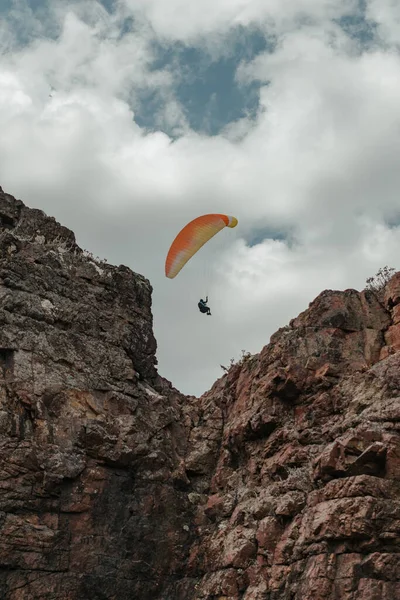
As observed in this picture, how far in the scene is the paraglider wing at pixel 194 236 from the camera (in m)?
29.8

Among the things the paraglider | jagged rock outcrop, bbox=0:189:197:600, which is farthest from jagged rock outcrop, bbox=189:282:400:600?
the paraglider

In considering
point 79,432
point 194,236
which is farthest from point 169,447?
point 194,236

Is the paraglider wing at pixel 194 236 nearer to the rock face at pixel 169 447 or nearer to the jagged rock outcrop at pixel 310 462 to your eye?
the rock face at pixel 169 447

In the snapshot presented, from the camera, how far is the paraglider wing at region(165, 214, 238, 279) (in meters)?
29.8

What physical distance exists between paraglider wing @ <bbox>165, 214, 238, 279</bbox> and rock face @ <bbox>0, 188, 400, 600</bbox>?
247 cm

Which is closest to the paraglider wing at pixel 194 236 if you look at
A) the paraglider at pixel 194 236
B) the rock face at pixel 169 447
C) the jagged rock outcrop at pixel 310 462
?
the paraglider at pixel 194 236

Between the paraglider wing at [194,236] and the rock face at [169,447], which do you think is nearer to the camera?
the rock face at [169,447]

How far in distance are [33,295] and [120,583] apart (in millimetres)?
8952

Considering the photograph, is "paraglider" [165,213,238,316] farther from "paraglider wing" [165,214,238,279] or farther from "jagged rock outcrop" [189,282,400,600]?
"jagged rock outcrop" [189,282,400,600]

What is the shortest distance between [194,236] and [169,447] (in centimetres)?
839

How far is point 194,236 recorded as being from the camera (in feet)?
98.5

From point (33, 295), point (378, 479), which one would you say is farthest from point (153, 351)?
point (378, 479)

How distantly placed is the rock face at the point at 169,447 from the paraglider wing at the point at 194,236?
247 centimetres

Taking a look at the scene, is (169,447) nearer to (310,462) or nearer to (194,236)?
(310,462)
